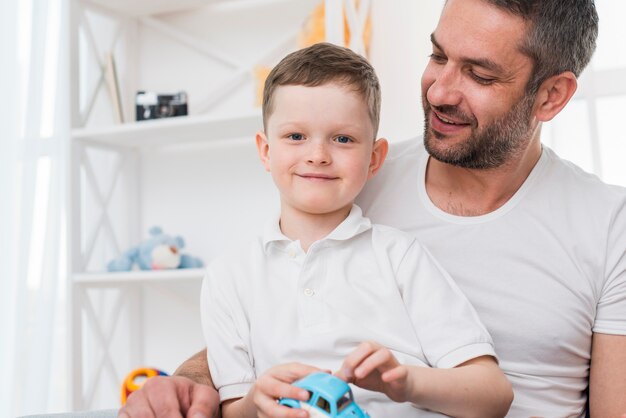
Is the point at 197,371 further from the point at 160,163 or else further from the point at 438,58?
the point at 160,163

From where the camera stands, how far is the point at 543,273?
4.80 feet

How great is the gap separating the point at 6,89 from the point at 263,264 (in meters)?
1.77

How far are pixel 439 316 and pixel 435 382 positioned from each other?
0.14 metres

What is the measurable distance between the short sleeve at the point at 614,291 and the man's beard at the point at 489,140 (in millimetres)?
253

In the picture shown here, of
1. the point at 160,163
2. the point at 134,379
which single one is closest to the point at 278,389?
the point at 134,379

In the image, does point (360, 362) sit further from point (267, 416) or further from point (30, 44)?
point (30, 44)

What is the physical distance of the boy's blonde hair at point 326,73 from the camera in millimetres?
1259

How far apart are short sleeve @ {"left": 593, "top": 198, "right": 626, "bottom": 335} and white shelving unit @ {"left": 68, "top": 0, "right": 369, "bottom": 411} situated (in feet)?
4.84

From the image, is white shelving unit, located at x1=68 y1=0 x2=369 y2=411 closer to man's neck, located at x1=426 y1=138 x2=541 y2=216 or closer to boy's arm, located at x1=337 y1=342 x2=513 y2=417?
man's neck, located at x1=426 y1=138 x2=541 y2=216

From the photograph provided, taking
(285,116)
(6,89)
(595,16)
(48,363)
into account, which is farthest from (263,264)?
(6,89)

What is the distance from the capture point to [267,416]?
100 centimetres

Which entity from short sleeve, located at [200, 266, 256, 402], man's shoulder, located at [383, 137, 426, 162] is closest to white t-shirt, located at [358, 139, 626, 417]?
man's shoulder, located at [383, 137, 426, 162]

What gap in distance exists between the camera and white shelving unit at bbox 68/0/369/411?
2.77 meters

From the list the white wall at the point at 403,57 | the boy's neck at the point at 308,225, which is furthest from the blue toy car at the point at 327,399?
the white wall at the point at 403,57
